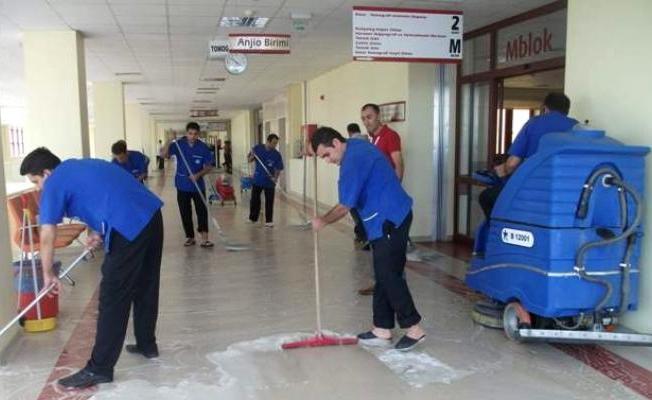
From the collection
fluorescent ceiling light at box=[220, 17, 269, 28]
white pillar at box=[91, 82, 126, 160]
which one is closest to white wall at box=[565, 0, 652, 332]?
fluorescent ceiling light at box=[220, 17, 269, 28]

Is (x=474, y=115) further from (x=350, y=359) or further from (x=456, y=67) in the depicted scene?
(x=350, y=359)

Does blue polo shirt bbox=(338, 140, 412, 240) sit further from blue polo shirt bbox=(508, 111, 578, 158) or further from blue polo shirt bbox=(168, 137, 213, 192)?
blue polo shirt bbox=(168, 137, 213, 192)

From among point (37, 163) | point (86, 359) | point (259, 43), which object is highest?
point (259, 43)

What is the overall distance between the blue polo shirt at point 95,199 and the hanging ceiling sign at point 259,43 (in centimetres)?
365

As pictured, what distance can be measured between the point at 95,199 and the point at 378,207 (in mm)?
1535

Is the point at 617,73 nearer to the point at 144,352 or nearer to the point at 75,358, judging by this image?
the point at 144,352

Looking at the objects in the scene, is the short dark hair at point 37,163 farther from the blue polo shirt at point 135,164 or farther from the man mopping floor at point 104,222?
the blue polo shirt at point 135,164

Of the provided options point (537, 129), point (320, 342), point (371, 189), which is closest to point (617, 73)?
point (537, 129)

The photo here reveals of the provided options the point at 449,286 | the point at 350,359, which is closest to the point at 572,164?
the point at 350,359

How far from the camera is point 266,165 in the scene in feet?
28.7

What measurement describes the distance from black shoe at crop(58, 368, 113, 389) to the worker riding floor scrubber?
7.57 ft

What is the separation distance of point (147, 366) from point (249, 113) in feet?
64.7

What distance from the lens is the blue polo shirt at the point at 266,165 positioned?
8727 mm

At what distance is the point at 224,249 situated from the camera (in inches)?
267
